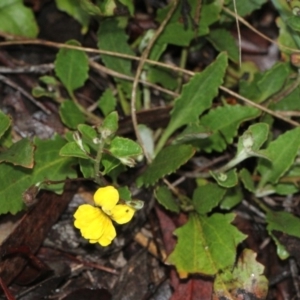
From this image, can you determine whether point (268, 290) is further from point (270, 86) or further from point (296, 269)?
point (270, 86)

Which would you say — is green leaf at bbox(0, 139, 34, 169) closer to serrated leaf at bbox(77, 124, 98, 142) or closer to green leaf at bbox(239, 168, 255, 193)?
serrated leaf at bbox(77, 124, 98, 142)

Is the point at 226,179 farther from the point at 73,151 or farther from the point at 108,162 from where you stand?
the point at 73,151

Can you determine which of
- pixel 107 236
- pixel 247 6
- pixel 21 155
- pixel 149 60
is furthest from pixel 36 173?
pixel 247 6

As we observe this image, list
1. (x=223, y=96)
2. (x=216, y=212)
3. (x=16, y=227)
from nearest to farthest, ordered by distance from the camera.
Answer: (x=16, y=227), (x=216, y=212), (x=223, y=96)

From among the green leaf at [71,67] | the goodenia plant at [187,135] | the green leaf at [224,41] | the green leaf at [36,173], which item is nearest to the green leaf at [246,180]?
the goodenia plant at [187,135]

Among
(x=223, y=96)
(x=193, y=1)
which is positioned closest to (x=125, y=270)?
(x=223, y=96)

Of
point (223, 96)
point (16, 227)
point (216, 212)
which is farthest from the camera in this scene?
point (223, 96)

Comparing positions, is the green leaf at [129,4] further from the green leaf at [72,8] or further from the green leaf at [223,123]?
the green leaf at [223,123]
